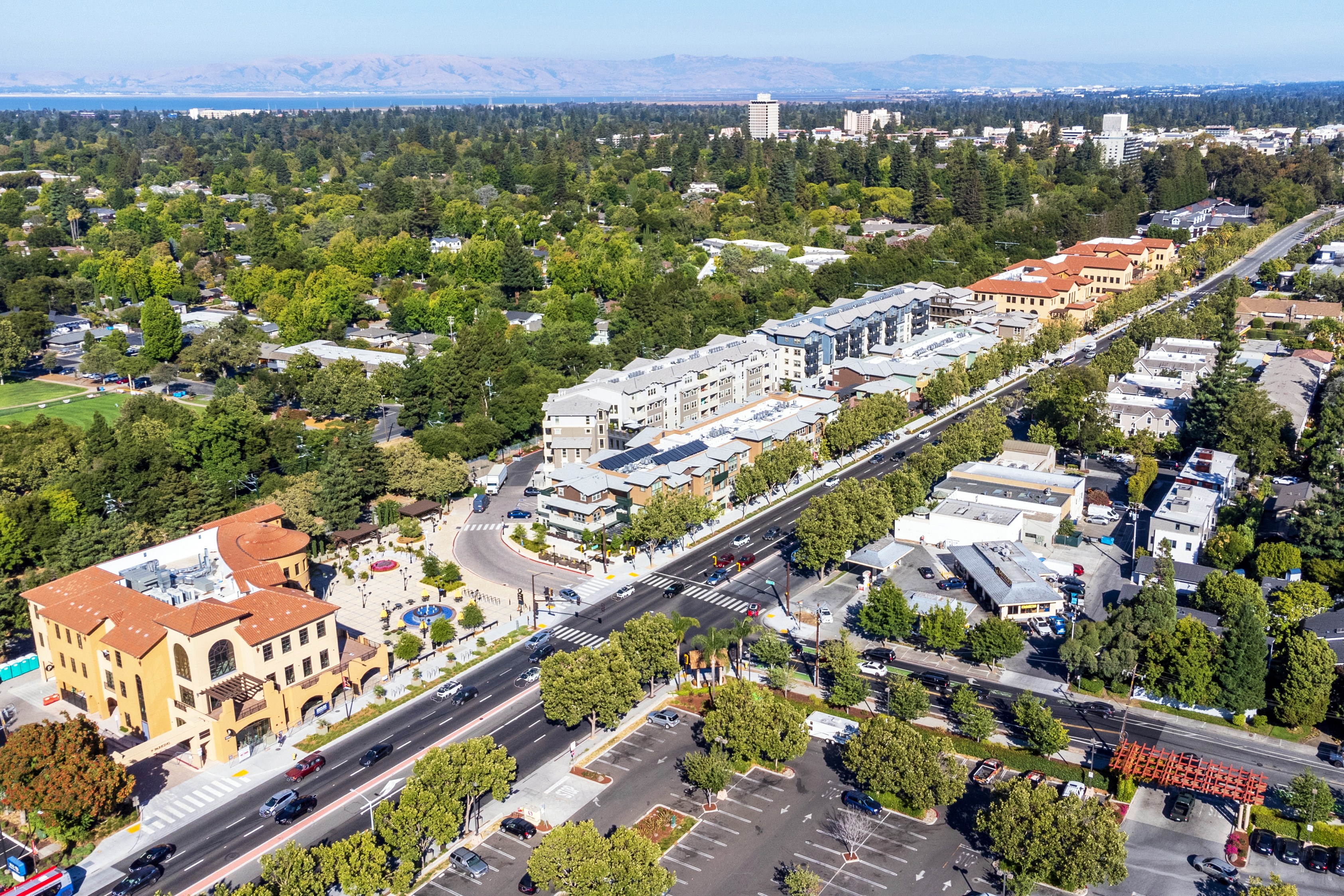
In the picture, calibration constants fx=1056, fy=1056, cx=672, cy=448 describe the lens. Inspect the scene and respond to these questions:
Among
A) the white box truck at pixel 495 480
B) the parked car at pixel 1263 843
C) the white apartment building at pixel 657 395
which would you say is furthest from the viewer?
the white apartment building at pixel 657 395

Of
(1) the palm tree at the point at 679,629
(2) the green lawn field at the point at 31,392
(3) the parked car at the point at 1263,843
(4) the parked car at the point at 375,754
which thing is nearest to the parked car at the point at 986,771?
(3) the parked car at the point at 1263,843

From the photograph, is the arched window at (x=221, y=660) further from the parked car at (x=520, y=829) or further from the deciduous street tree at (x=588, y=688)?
the parked car at (x=520, y=829)

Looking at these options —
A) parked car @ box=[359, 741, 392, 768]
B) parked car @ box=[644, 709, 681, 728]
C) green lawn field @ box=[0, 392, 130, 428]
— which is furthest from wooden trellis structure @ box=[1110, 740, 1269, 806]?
green lawn field @ box=[0, 392, 130, 428]

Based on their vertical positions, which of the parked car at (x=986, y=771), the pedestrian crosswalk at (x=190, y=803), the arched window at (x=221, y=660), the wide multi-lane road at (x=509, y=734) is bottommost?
the pedestrian crosswalk at (x=190, y=803)

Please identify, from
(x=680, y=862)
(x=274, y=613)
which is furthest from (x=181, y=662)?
(x=680, y=862)

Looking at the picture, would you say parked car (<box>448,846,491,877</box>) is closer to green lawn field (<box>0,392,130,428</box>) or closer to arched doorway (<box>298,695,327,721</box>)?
arched doorway (<box>298,695,327,721</box>)

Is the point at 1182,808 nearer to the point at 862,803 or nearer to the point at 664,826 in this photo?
the point at 862,803

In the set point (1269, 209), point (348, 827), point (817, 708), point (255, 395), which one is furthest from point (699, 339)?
point (1269, 209)

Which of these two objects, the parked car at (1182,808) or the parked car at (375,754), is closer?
the parked car at (1182,808)
